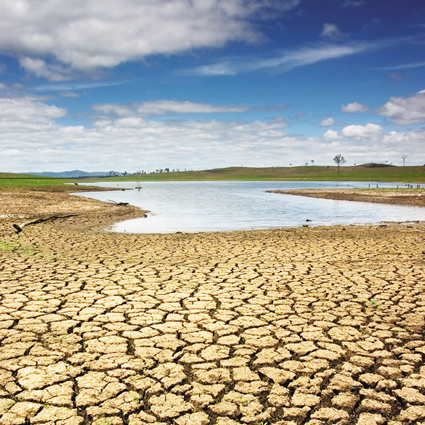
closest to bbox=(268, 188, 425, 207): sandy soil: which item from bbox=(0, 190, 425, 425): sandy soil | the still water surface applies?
the still water surface

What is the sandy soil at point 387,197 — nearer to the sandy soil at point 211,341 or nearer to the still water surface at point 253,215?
the still water surface at point 253,215

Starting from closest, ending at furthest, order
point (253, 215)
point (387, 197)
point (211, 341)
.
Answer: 1. point (211, 341)
2. point (253, 215)
3. point (387, 197)

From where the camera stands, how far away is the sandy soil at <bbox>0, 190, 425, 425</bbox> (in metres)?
3.89

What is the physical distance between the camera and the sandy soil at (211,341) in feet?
12.8

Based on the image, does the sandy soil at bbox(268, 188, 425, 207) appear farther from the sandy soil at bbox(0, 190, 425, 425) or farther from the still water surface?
A: the sandy soil at bbox(0, 190, 425, 425)

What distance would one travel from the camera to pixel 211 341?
5.42 meters

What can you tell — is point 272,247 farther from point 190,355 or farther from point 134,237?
point 190,355

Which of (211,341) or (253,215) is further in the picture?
(253,215)

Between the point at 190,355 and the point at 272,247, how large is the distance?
8669 millimetres

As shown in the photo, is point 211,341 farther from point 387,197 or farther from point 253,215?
point 387,197

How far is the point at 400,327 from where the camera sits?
6.00 meters

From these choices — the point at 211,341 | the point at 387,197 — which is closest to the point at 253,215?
the point at 211,341

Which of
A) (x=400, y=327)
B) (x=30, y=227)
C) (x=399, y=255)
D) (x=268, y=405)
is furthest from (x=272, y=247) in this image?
(x=30, y=227)

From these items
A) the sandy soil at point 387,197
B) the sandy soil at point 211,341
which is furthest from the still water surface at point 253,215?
the sandy soil at point 211,341
